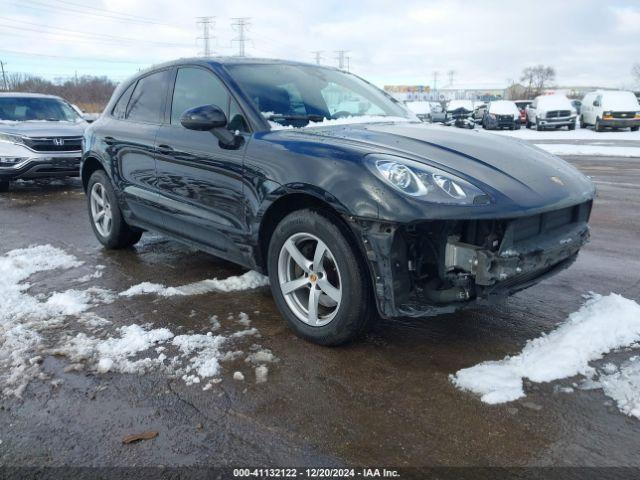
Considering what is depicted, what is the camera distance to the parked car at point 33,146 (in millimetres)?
9461

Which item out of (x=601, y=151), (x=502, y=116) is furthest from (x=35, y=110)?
(x=502, y=116)

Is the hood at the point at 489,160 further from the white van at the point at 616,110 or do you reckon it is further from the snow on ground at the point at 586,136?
the white van at the point at 616,110

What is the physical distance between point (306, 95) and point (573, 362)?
257 centimetres

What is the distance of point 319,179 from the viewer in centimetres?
311

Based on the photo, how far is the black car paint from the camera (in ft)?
9.41

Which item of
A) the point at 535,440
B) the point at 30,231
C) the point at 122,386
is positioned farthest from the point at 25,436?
the point at 30,231

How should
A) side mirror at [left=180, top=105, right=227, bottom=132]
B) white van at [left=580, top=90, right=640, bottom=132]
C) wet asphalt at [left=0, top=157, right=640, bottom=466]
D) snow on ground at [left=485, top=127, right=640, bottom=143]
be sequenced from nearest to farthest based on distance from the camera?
wet asphalt at [left=0, top=157, right=640, bottom=466], side mirror at [left=180, top=105, right=227, bottom=132], snow on ground at [left=485, top=127, right=640, bottom=143], white van at [left=580, top=90, right=640, bottom=132]

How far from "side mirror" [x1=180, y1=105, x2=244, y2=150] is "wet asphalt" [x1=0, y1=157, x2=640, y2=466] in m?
1.19

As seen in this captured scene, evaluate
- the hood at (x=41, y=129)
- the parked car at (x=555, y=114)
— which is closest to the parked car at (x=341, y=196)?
the hood at (x=41, y=129)

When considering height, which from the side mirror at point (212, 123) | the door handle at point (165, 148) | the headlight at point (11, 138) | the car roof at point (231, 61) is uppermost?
the car roof at point (231, 61)

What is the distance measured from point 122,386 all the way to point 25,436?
1.70ft

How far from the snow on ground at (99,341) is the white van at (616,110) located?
2734cm

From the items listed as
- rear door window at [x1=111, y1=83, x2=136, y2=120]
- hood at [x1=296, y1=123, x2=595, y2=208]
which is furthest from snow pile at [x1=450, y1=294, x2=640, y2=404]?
rear door window at [x1=111, y1=83, x2=136, y2=120]

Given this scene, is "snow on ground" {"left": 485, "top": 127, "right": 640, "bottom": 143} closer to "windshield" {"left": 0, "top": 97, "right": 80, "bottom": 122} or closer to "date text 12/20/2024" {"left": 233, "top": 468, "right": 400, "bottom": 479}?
"windshield" {"left": 0, "top": 97, "right": 80, "bottom": 122}
